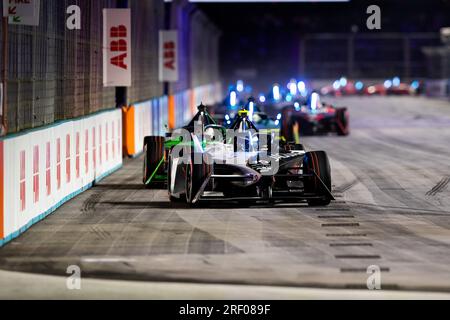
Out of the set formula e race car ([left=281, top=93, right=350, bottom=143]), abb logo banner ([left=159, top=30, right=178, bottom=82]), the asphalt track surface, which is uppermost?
abb logo banner ([left=159, top=30, right=178, bottom=82])

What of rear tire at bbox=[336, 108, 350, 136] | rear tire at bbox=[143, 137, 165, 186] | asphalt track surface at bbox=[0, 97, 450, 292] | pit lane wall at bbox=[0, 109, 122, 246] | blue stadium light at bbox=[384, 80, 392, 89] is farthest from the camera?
blue stadium light at bbox=[384, 80, 392, 89]

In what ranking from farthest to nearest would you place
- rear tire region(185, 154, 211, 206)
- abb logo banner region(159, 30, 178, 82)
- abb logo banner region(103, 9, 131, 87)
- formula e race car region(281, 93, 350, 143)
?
abb logo banner region(159, 30, 178, 82), formula e race car region(281, 93, 350, 143), abb logo banner region(103, 9, 131, 87), rear tire region(185, 154, 211, 206)

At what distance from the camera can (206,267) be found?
13.6 m

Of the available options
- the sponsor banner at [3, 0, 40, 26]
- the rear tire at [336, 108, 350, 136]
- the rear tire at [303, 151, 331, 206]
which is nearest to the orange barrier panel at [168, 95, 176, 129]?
the rear tire at [336, 108, 350, 136]

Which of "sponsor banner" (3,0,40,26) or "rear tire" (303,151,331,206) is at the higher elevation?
"sponsor banner" (3,0,40,26)

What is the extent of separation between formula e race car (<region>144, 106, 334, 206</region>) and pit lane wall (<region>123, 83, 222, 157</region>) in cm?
201

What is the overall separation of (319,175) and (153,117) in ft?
69.4

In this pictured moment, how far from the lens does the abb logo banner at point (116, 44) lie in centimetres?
2978

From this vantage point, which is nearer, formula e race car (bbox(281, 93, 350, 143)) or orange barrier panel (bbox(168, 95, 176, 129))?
formula e race car (bbox(281, 93, 350, 143))

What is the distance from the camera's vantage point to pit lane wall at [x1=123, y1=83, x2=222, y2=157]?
33.4m

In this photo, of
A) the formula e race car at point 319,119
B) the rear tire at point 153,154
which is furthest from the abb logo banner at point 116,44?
the formula e race car at point 319,119

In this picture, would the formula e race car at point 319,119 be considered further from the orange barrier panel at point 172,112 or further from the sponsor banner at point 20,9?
the sponsor banner at point 20,9

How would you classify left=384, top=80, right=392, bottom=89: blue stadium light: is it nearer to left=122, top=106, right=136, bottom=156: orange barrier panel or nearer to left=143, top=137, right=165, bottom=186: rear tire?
left=122, top=106, right=136, bottom=156: orange barrier panel

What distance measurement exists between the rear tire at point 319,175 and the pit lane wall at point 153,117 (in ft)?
12.0
